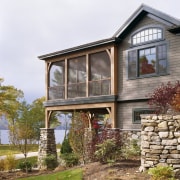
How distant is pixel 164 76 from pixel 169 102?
250cm

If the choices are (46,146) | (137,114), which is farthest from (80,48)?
(46,146)

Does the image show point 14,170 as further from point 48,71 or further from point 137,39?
point 137,39

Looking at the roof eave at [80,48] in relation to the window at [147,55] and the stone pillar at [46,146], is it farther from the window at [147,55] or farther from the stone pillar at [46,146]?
the stone pillar at [46,146]

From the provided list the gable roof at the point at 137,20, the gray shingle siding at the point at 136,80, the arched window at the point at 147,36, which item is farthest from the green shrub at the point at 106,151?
the gable roof at the point at 137,20

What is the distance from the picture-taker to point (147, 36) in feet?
58.9

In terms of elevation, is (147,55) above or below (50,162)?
above

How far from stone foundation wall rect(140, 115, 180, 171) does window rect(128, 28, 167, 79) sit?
5.90 metres

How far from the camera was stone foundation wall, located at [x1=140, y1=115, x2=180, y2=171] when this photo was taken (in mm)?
11305

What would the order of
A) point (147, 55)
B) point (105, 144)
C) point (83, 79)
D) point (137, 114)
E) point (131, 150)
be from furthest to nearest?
point (83, 79) < point (137, 114) < point (147, 55) < point (131, 150) < point (105, 144)

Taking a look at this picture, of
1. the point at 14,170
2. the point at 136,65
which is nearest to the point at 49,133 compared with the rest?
the point at 14,170

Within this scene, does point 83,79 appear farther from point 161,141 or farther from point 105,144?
point 161,141

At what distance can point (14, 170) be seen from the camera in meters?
21.6

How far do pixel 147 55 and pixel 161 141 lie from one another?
7.40m

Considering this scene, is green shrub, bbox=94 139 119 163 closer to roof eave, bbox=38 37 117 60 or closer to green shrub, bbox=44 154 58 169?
roof eave, bbox=38 37 117 60
